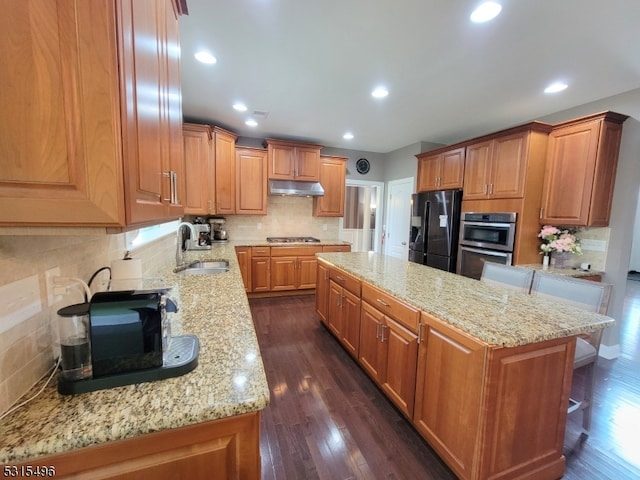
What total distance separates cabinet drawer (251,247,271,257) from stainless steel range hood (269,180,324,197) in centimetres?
89

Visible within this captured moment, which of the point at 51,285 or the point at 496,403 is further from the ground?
the point at 51,285

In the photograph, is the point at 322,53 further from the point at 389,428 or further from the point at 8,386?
the point at 389,428

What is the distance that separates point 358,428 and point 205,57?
10.1 feet

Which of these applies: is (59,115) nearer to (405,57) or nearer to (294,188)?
(405,57)

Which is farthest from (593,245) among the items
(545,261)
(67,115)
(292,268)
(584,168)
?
(67,115)

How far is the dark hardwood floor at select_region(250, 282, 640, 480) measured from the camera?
1.49 meters

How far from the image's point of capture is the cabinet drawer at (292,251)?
4258 millimetres

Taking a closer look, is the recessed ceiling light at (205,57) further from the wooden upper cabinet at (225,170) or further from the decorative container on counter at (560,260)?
the decorative container on counter at (560,260)

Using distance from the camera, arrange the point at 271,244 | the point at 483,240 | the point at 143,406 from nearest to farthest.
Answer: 1. the point at 143,406
2. the point at 483,240
3. the point at 271,244

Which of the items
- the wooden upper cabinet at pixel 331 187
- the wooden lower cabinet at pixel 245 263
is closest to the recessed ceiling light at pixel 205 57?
the wooden lower cabinet at pixel 245 263

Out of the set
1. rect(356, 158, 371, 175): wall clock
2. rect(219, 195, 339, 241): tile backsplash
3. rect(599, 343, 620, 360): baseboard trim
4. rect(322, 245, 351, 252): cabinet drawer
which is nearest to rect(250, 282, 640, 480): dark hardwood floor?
rect(599, 343, 620, 360): baseboard trim

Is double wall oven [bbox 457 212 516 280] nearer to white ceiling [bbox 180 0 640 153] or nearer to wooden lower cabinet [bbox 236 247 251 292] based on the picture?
white ceiling [bbox 180 0 640 153]

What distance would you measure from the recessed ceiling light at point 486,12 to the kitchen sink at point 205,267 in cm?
264

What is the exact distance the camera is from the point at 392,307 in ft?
5.89
